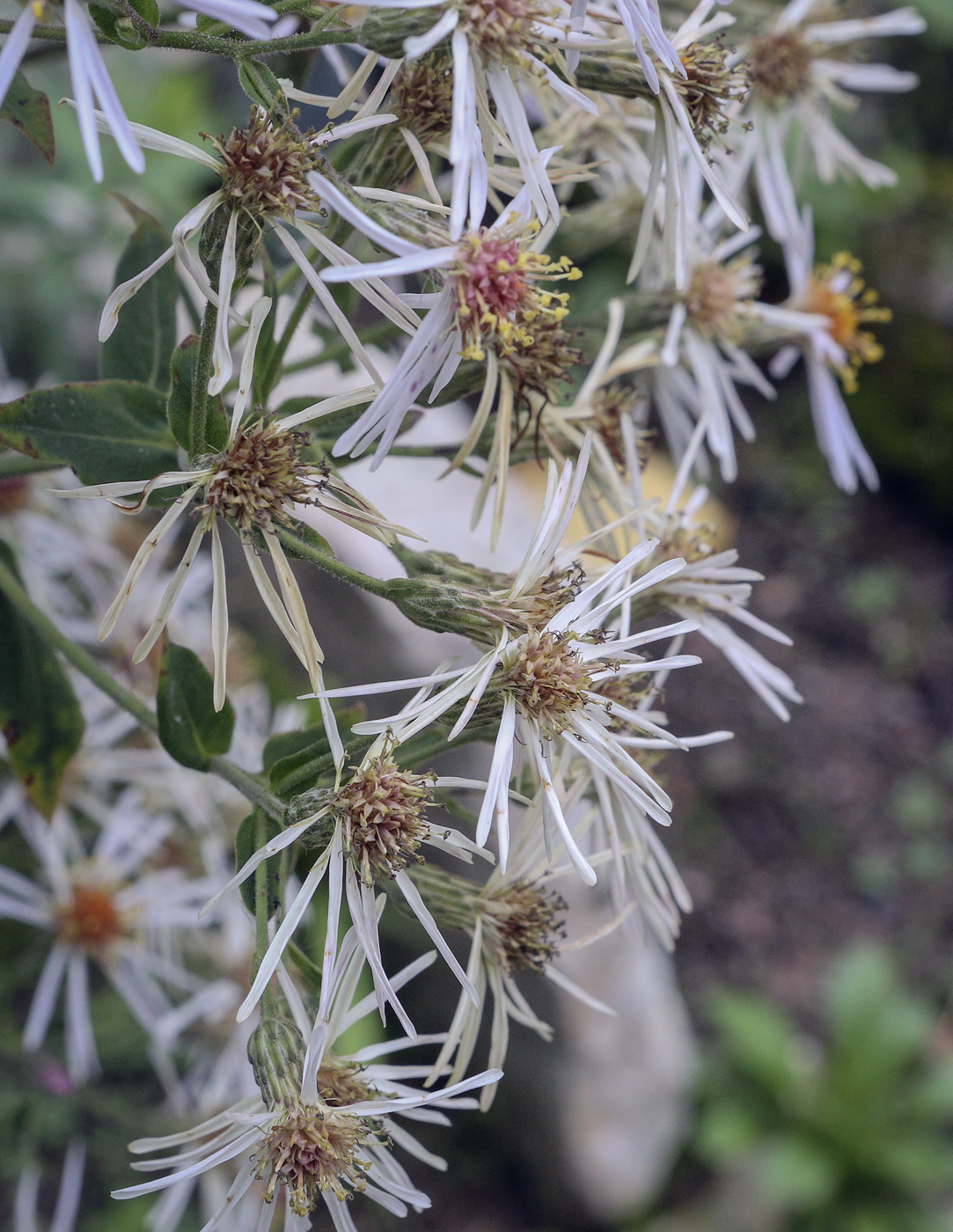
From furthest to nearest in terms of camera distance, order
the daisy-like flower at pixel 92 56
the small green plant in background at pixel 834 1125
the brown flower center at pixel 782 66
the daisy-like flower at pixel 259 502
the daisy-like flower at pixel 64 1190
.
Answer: the small green plant in background at pixel 834 1125, the daisy-like flower at pixel 64 1190, the brown flower center at pixel 782 66, the daisy-like flower at pixel 259 502, the daisy-like flower at pixel 92 56

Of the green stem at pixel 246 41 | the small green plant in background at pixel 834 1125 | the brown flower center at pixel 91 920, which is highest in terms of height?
the green stem at pixel 246 41

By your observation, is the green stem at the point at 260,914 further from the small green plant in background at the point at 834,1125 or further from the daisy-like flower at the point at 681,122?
the small green plant in background at the point at 834,1125

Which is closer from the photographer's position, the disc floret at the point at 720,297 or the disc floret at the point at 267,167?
the disc floret at the point at 267,167

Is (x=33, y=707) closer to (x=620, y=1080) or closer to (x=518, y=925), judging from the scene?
(x=518, y=925)

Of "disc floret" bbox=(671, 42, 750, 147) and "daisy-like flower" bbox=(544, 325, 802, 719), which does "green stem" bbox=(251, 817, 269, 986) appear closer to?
"daisy-like flower" bbox=(544, 325, 802, 719)

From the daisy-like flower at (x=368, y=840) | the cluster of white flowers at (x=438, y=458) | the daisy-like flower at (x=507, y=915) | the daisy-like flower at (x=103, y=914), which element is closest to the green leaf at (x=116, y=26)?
the cluster of white flowers at (x=438, y=458)

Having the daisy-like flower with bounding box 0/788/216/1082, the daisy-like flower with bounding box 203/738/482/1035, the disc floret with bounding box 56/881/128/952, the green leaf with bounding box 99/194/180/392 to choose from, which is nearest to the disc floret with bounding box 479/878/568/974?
the daisy-like flower with bounding box 203/738/482/1035

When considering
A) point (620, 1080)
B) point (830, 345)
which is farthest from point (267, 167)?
point (620, 1080)
